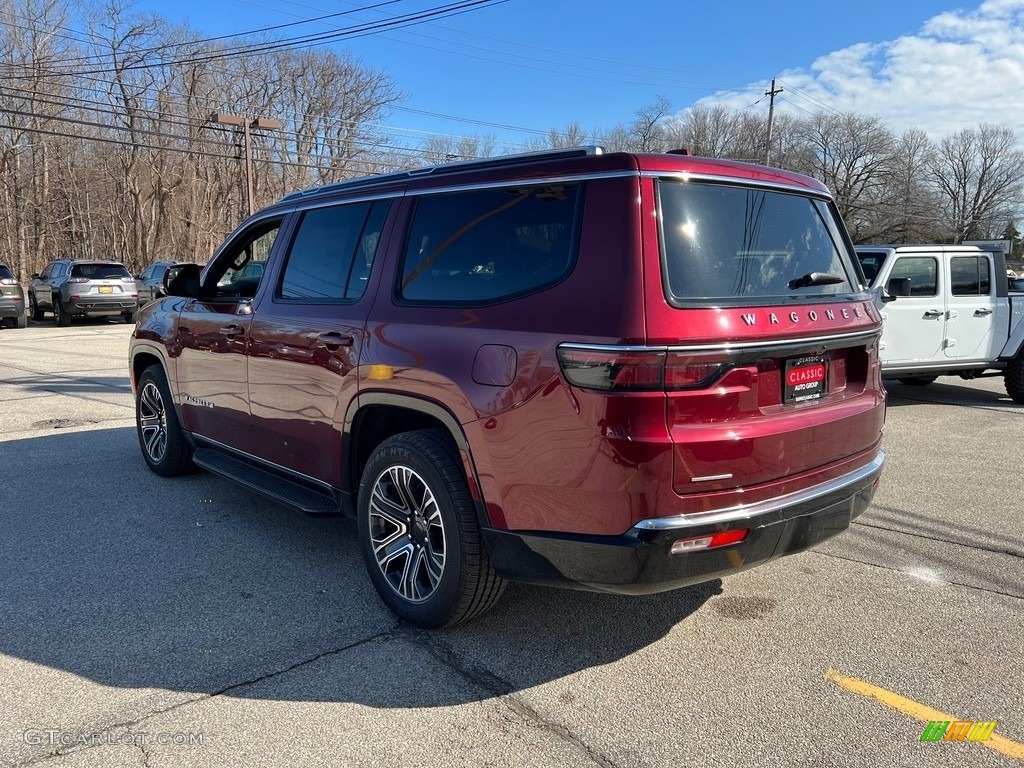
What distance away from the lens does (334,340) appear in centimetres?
367

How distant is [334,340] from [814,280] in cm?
225

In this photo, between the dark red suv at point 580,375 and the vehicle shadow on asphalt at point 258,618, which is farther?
the vehicle shadow on asphalt at point 258,618

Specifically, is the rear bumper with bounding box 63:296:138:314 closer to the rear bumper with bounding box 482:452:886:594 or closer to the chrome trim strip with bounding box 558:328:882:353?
the rear bumper with bounding box 482:452:886:594

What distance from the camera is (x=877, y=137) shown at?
70.6 meters

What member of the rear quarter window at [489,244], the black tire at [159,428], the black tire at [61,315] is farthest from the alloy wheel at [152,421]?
the black tire at [61,315]

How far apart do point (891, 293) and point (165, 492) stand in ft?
22.8

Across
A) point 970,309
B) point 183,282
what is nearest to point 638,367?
point 183,282

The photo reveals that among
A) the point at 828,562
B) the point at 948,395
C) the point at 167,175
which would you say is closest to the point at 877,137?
the point at 167,175

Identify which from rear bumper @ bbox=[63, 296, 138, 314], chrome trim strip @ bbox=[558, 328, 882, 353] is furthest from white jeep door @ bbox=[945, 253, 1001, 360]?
rear bumper @ bbox=[63, 296, 138, 314]

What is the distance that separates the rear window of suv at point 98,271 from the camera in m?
20.3

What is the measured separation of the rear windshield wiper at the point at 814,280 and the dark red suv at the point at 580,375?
0.02m

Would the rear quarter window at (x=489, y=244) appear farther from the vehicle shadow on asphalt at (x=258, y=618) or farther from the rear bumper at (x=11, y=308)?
the rear bumper at (x=11, y=308)

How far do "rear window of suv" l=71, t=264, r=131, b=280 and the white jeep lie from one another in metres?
19.5
